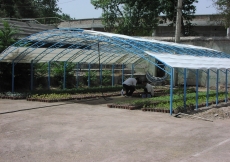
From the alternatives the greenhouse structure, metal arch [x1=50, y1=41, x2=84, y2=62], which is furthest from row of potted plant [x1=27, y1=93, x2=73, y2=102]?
metal arch [x1=50, y1=41, x2=84, y2=62]

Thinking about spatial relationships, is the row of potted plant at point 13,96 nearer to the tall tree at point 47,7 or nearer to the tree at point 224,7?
the tree at point 224,7

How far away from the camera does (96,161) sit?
633 cm

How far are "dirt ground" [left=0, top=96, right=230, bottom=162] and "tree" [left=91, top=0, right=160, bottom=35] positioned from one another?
16586 mm

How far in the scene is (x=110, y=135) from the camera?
851 cm

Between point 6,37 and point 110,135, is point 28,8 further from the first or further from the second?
point 110,135

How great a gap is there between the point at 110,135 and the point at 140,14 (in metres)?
21.3

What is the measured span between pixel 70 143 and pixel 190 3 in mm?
21237

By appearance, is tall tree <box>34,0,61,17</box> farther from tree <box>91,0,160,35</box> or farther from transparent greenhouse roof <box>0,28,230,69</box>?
transparent greenhouse roof <box>0,28,230,69</box>

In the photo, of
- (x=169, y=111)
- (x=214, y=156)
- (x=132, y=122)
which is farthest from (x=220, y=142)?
(x=169, y=111)

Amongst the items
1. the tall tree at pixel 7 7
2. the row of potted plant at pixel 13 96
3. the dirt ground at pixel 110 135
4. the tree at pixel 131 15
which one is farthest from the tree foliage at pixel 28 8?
the dirt ground at pixel 110 135

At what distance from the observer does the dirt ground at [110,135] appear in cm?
670

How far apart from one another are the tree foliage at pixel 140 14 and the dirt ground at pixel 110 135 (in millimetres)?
15912

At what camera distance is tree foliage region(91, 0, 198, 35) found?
87.3ft

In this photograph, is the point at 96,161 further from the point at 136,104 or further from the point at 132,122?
the point at 136,104
